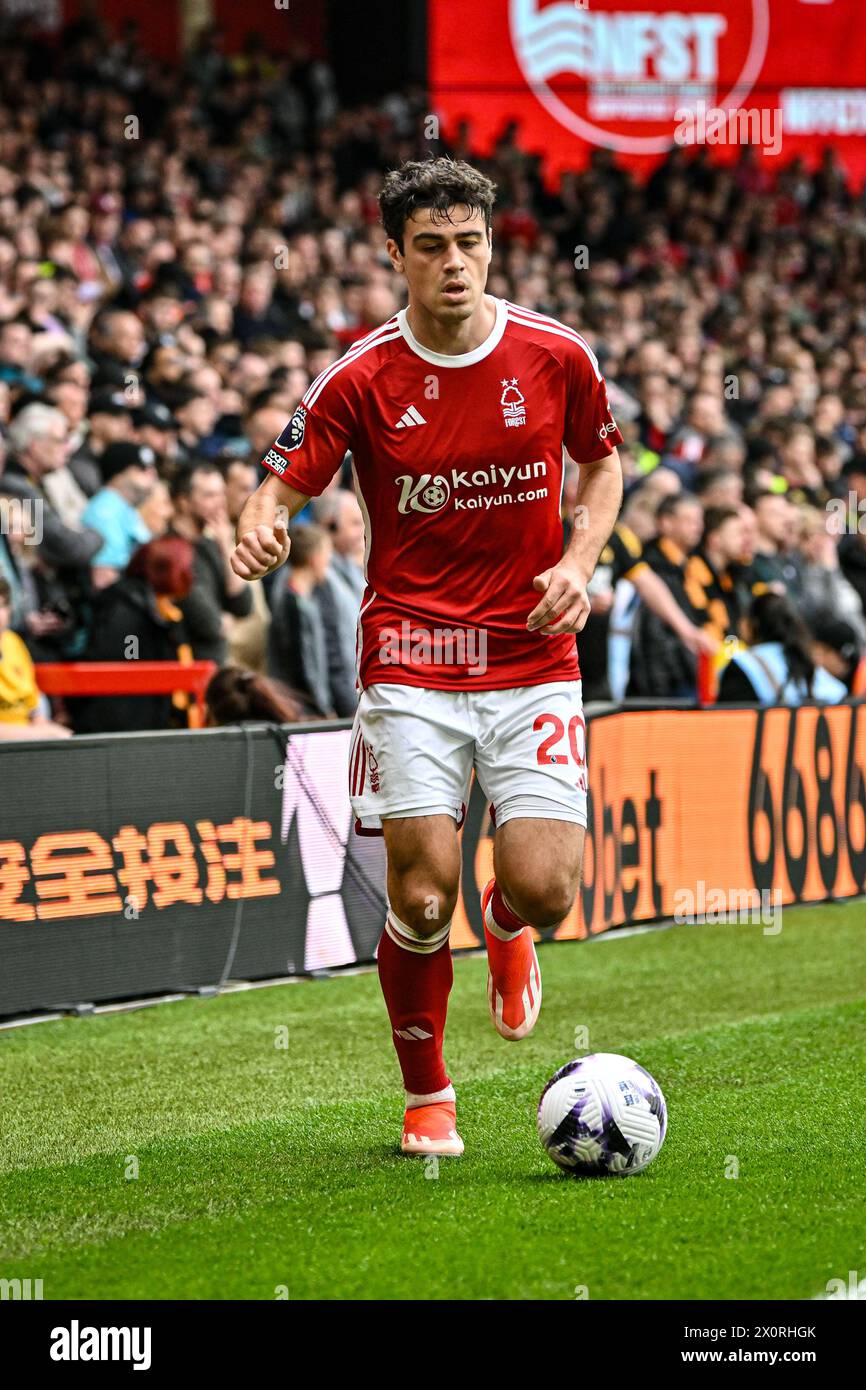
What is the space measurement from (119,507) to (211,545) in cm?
51

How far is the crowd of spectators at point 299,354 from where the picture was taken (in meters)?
10.2

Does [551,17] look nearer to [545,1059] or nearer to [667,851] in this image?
[667,851]

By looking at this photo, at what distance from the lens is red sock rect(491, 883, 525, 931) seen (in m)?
5.93

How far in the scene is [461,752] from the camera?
570 cm

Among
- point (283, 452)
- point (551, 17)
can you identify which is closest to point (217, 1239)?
point (283, 452)

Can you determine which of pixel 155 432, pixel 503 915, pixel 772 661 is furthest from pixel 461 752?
pixel 772 661

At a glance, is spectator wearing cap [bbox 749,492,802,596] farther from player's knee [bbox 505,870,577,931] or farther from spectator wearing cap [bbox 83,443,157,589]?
player's knee [bbox 505,870,577,931]

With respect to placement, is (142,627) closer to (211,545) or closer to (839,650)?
(211,545)

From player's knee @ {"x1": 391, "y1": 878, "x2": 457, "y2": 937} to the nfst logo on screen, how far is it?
64.9 feet

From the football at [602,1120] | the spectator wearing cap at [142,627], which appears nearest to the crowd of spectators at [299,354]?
the spectator wearing cap at [142,627]

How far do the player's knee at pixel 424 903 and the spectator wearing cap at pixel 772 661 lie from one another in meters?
6.78

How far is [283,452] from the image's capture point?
5637 mm

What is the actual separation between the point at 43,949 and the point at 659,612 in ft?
17.0

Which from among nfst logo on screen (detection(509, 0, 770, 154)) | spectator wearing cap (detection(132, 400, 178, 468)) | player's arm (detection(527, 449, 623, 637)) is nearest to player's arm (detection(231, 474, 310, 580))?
player's arm (detection(527, 449, 623, 637))
